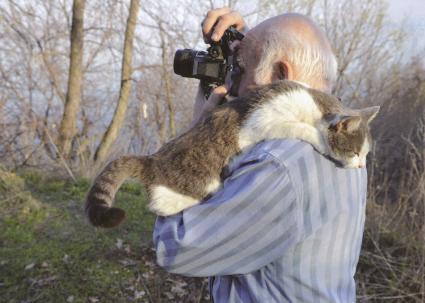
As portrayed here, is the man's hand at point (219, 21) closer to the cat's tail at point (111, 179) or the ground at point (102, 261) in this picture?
the cat's tail at point (111, 179)

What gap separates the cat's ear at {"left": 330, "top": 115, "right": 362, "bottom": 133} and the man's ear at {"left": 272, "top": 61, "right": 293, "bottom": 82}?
25 centimetres

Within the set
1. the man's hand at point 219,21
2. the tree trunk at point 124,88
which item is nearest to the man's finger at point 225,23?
the man's hand at point 219,21

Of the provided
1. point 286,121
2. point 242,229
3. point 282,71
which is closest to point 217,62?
point 282,71

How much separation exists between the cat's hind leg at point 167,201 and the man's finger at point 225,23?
83 cm

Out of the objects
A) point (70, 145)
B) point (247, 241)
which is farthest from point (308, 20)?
point (70, 145)

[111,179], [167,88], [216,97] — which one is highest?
[216,97]

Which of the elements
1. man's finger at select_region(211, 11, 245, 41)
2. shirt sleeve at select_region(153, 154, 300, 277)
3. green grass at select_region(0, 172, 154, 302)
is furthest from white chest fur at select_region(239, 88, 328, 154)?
green grass at select_region(0, 172, 154, 302)

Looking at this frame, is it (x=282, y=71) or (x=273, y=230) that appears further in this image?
(x=282, y=71)

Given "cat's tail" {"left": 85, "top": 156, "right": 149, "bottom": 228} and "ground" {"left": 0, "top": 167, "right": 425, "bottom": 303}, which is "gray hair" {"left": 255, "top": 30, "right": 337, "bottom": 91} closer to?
"cat's tail" {"left": 85, "top": 156, "right": 149, "bottom": 228}

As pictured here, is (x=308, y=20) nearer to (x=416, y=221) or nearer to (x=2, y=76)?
(x=416, y=221)

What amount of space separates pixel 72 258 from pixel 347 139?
3712 mm

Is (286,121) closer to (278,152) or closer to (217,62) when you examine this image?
(278,152)

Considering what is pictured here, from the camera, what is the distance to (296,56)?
1525 millimetres

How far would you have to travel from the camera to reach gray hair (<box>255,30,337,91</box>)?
1.53 m
